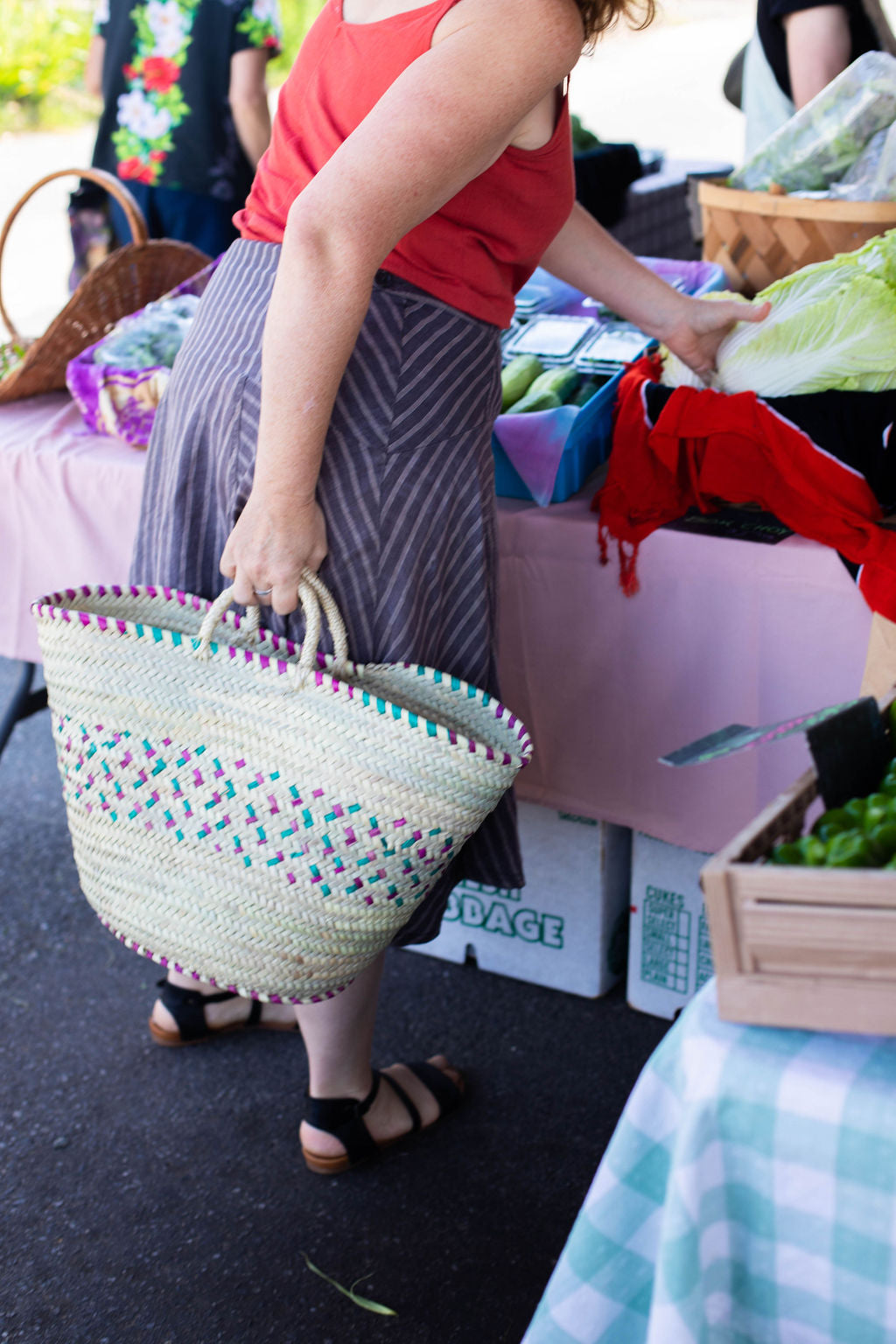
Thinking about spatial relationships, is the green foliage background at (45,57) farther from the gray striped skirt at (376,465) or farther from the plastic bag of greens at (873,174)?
the gray striped skirt at (376,465)

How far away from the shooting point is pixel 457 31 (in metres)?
0.99

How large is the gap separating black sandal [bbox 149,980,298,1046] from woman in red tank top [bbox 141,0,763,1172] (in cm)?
42

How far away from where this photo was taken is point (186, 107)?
2965 mm

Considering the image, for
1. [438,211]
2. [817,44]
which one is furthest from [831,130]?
[438,211]

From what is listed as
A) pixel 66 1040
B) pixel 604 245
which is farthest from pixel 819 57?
pixel 66 1040

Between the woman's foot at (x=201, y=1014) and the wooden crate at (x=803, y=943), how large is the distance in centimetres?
A: 129

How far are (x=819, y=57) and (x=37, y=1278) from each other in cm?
234

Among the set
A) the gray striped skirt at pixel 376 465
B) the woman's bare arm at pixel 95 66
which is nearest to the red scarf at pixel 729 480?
the gray striped skirt at pixel 376 465

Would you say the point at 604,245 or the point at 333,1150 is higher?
the point at 604,245

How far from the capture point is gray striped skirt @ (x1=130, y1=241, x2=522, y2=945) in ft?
3.86

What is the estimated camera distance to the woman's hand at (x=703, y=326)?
1.54 m

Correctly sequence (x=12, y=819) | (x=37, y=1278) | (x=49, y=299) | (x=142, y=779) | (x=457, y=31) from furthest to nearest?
(x=49, y=299)
(x=12, y=819)
(x=37, y=1278)
(x=142, y=779)
(x=457, y=31)

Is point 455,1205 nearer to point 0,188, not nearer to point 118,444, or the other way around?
point 118,444

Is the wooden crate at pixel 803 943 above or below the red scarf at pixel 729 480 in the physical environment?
above
